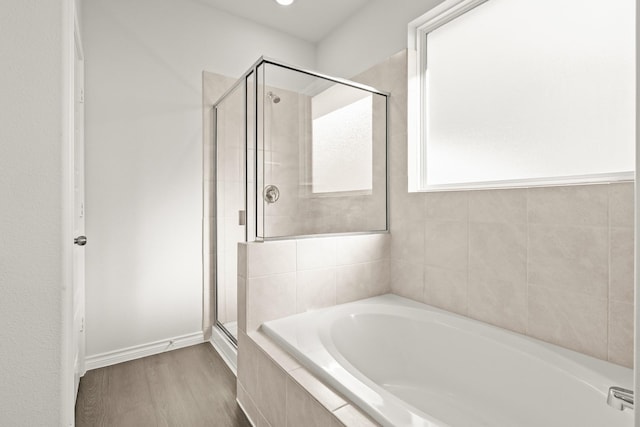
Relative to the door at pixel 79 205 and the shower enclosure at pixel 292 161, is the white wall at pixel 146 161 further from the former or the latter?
the shower enclosure at pixel 292 161

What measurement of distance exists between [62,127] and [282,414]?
126cm

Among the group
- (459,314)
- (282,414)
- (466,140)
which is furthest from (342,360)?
(466,140)

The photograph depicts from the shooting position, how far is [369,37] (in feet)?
7.75

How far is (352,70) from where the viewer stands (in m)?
2.53

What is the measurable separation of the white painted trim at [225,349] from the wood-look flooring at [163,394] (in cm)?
4

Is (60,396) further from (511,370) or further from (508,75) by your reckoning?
(508,75)

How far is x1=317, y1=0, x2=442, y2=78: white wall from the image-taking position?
6.81 feet

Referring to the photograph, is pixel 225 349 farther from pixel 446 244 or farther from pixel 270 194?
pixel 446 244

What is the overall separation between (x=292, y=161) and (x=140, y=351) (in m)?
1.69

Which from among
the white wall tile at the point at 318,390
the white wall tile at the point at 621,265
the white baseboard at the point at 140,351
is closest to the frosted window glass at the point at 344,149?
the white wall tile at the point at 318,390

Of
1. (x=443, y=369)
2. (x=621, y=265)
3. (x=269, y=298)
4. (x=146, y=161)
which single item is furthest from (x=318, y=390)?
(x=146, y=161)

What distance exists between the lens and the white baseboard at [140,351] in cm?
205

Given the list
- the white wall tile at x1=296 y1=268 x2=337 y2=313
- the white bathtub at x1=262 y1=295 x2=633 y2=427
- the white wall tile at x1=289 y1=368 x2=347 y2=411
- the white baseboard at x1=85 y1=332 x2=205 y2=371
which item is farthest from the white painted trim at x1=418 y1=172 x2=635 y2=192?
the white baseboard at x1=85 y1=332 x2=205 y2=371

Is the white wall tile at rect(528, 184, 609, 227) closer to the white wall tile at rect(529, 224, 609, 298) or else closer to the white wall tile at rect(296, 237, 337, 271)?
the white wall tile at rect(529, 224, 609, 298)
